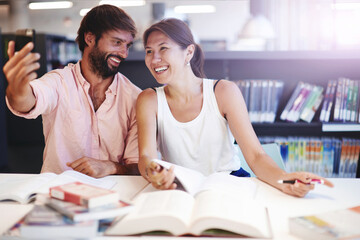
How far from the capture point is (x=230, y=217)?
103cm

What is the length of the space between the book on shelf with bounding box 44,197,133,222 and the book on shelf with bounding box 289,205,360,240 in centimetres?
42

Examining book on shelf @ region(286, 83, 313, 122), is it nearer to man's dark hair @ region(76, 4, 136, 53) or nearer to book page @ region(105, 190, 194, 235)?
man's dark hair @ region(76, 4, 136, 53)

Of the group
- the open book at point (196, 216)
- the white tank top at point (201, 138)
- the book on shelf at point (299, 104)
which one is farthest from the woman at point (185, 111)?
the book on shelf at point (299, 104)

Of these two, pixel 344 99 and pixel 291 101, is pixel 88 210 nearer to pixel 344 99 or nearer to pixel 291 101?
pixel 291 101

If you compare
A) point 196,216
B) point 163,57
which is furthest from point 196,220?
point 163,57

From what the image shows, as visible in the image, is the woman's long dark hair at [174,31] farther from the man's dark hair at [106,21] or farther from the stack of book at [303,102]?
the stack of book at [303,102]

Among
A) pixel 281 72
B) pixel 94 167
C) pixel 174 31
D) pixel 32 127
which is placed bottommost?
pixel 32 127

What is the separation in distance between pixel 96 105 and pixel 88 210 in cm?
108

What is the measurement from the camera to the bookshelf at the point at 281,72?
2941mm

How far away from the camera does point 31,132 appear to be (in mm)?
6195

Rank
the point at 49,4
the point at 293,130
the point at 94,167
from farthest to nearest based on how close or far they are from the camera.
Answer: the point at 49,4
the point at 293,130
the point at 94,167

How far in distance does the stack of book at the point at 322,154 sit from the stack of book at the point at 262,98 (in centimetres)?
18

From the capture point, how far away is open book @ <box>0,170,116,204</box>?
1.32 m

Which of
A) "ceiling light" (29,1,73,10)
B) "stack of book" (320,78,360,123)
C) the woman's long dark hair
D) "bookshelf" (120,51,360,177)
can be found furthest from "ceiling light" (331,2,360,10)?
"ceiling light" (29,1,73,10)
